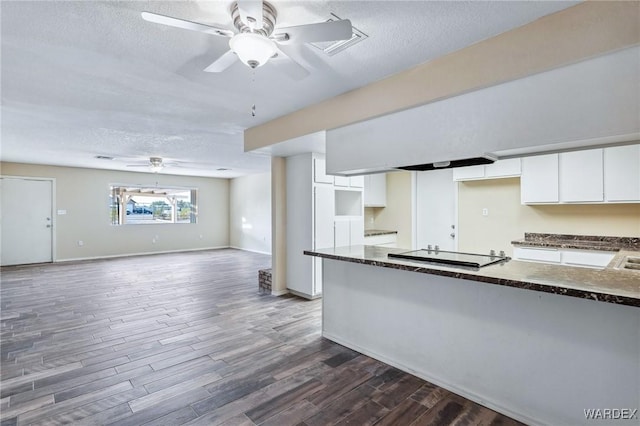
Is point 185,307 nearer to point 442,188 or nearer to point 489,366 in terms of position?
point 489,366

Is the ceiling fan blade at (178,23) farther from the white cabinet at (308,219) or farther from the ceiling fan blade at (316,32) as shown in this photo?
the white cabinet at (308,219)

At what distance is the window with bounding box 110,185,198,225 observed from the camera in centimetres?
870

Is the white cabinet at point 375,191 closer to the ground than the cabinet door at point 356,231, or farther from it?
farther from it

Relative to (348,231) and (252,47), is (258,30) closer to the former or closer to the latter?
(252,47)

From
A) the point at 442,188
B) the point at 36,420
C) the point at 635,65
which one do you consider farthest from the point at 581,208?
the point at 36,420

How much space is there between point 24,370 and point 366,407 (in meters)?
2.79

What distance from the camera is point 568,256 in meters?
3.41

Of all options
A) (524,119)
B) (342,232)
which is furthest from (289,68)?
(342,232)

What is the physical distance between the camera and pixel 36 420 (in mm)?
1970

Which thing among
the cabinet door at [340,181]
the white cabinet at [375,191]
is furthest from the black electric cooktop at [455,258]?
the white cabinet at [375,191]

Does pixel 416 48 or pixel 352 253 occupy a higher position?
pixel 416 48

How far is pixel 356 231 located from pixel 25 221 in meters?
7.80

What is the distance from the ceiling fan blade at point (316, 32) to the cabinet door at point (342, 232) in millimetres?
3260

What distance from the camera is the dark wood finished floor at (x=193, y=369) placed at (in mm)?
2020
